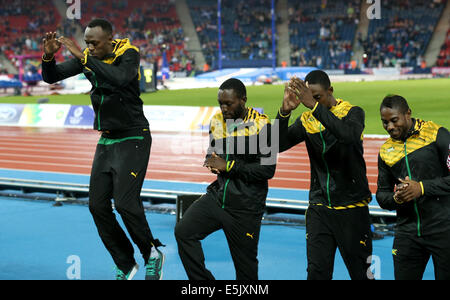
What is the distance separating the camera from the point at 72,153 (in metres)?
15.1

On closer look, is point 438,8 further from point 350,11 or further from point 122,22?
point 122,22

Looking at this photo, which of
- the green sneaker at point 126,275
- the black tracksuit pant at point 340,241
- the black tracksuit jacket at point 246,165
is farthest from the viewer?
the green sneaker at point 126,275

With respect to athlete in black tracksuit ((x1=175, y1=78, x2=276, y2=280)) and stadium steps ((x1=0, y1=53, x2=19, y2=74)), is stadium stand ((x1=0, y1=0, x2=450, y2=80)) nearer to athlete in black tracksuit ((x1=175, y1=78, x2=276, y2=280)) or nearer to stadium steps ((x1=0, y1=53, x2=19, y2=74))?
stadium steps ((x1=0, y1=53, x2=19, y2=74))

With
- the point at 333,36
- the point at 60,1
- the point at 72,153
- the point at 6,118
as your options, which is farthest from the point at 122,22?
the point at 72,153

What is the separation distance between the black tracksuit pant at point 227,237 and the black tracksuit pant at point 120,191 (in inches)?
27.2

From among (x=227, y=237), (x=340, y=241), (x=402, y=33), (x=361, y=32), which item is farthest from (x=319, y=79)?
(x=361, y=32)

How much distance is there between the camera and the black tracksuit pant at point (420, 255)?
4160 millimetres

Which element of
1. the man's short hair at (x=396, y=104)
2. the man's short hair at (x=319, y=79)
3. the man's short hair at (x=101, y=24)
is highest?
the man's short hair at (x=101, y=24)

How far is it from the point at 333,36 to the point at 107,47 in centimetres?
4562

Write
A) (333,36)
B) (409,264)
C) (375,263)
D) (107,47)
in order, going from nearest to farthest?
(409,264)
(107,47)
(375,263)
(333,36)

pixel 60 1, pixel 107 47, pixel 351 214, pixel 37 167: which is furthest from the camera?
pixel 60 1

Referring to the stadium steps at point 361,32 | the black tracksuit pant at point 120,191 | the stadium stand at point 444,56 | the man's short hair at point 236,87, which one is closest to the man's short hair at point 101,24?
the black tracksuit pant at point 120,191

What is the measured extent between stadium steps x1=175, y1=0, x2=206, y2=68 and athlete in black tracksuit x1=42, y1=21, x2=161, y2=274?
45254 mm

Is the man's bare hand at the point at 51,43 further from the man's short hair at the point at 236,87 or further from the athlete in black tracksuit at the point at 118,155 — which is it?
the man's short hair at the point at 236,87
